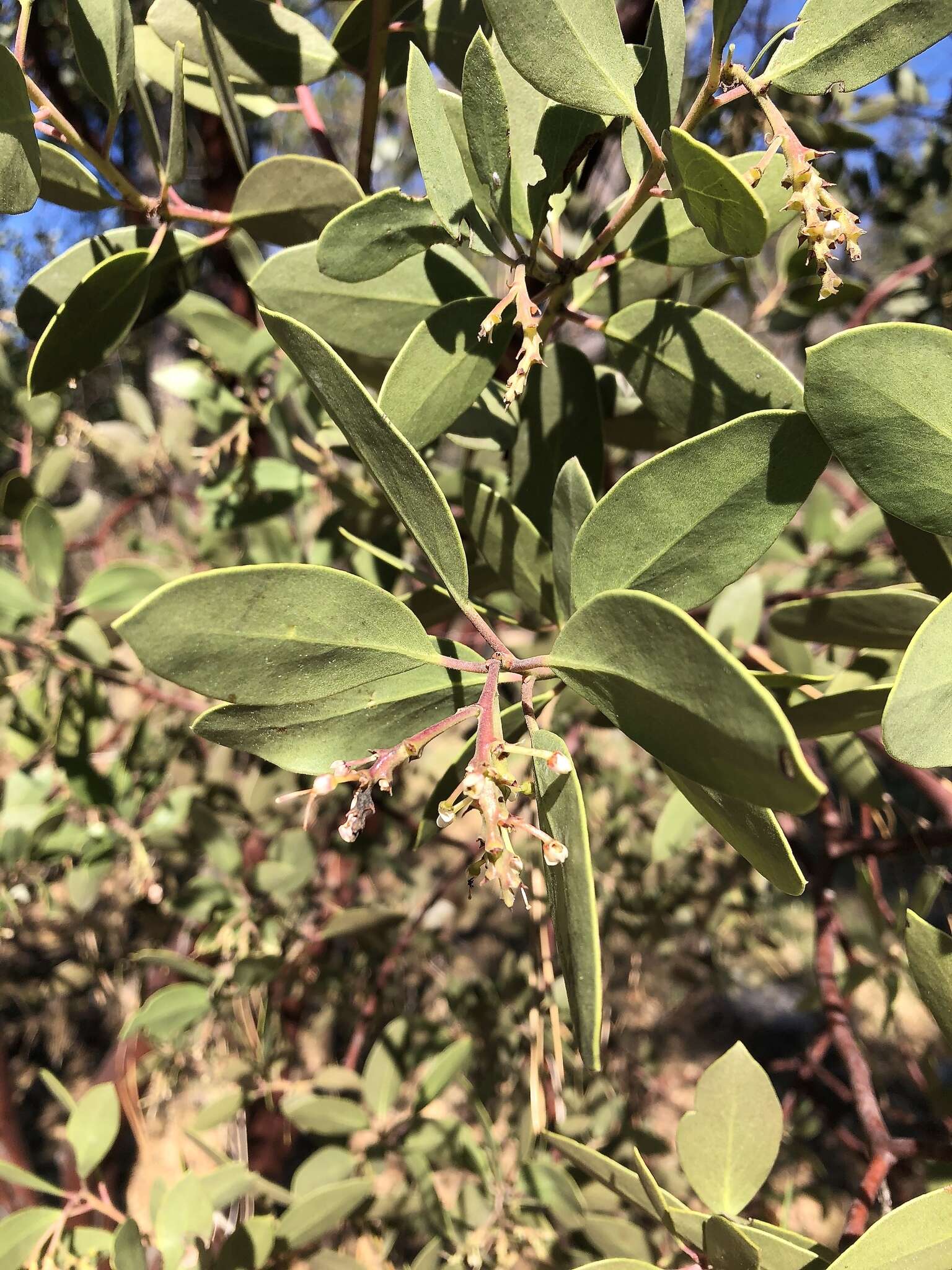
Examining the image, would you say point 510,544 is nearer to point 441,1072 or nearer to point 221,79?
point 221,79

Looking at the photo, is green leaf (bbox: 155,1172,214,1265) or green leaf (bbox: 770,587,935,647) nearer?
green leaf (bbox: 770,587,935,647)

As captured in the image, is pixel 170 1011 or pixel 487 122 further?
pixel 170 1011

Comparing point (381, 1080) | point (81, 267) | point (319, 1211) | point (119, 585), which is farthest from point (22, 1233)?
point (81, 267)

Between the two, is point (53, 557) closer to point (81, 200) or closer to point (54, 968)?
point (81, 200)

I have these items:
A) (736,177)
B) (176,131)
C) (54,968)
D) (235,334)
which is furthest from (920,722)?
(54,968)

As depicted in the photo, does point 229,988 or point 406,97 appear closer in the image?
point 406,97

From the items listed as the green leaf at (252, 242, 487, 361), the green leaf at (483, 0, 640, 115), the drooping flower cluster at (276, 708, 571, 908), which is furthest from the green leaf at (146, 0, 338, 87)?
the drooping flower cluster at (276, 708, 571, 908)

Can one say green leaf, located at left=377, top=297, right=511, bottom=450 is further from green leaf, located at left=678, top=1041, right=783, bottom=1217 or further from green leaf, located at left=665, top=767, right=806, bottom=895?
green leaf, located at left=678, top=1041, right=783, bottom=1217
